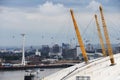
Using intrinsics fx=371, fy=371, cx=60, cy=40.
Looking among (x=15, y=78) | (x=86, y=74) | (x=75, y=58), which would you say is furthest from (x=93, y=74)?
(x=75, y=58)

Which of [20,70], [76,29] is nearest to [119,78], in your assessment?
[76,29]

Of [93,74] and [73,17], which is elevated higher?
[73,17]

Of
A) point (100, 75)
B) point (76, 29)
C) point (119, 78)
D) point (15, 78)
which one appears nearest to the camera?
point (119, 78)

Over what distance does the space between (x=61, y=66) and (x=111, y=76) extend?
11079cm

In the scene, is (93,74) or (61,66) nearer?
(93,74)

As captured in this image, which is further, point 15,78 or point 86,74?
point 15,78

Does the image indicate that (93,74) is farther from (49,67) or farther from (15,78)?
(49,67)

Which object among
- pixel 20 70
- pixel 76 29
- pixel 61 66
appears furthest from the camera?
pixel 61 66

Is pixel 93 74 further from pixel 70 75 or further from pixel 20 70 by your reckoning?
pixel 20 70

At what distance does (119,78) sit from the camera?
49094mm

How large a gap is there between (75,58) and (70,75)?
142m

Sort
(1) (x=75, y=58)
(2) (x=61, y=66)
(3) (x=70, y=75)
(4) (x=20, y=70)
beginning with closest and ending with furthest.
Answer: (3) (x=70, y=75) < (4) (x=20, y=70) < (2) (x=61, y=66) < (1) (x=75, y=58)

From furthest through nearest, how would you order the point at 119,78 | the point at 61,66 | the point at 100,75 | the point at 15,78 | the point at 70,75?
1. the point at 61,66
2. the point at 15,78
3. the point at 70,75
4. the point at 100,75
5. the point at 119,78

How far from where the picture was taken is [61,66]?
6368 inches
